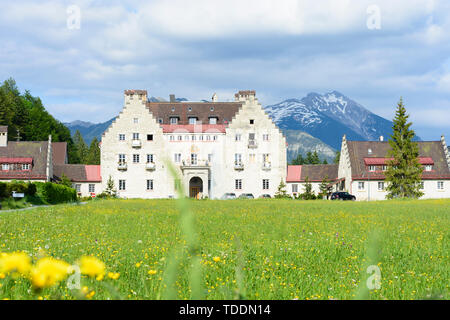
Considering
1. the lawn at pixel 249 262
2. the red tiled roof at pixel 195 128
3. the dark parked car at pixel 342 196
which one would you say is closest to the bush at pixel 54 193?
the lawn at pixel 249 262

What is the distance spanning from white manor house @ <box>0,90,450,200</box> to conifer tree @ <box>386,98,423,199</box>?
629 centimetres

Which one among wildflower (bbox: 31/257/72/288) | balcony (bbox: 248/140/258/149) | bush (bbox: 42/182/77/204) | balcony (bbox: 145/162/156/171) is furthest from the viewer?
balcony (bbox: 248/140/258/149)

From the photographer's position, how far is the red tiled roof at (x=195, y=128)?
265 ft

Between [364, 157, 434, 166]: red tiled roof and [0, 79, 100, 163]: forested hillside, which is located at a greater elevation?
[0, 79, 100, 163]: forested hillside

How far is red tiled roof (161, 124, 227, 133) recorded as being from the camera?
3182 inches

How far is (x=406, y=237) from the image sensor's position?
1459cm

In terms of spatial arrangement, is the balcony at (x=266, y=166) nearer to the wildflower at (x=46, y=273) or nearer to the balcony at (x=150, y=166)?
the balcony at (x=150, y=166)

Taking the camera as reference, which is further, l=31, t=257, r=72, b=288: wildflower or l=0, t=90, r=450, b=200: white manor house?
l=0, t=90, r=450, b=200: white manor house

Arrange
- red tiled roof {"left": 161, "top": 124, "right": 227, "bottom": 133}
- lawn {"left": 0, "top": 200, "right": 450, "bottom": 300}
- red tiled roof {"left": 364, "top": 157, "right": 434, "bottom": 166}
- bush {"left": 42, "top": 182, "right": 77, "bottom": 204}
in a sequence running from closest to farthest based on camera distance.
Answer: lawn {"left": 0, "top": 200, "right": 450, "bottom": 300} < bush {"left": 42, "top": 182, "right": 77, "bottom": 204} < red tiled roof {"left": 364, "top": 157, "right": 434, "bottom": 166} < red tiled roof {"left": 161, "top": 124, "right": 227, "bottom": 133}

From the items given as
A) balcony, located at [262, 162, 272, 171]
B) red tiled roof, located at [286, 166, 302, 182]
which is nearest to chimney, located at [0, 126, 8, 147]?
balcony, located at [262, 162, 272, 171]

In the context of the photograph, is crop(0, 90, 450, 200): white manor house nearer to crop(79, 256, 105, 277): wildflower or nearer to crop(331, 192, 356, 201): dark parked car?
crop(331, 192, 356, 201): dark parked car

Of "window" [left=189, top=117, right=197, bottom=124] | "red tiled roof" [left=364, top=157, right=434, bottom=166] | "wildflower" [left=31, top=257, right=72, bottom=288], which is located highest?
"window" [left=189, top=117, right=197, bottom=124]

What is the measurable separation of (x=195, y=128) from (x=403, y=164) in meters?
34.6

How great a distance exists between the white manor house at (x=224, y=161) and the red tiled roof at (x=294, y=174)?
172 millimetres
